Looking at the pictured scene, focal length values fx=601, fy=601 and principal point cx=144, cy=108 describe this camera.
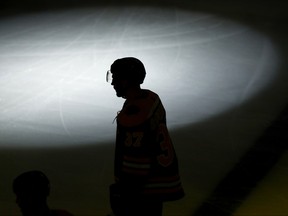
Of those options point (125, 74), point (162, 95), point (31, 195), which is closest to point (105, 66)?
point (162, 95)

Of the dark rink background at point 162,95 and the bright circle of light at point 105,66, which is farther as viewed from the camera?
the bright circle of light at point 105,66

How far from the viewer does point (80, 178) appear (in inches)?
174

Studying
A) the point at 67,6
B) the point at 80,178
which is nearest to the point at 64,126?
the point at 80,178

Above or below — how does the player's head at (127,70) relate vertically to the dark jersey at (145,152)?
above

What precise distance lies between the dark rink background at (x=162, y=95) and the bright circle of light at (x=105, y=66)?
0.02 m

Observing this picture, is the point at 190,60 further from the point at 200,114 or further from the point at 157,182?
the point at 157,182

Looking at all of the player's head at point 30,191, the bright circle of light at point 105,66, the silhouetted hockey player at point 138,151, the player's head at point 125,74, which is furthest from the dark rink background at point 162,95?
the player's head at point 30,191

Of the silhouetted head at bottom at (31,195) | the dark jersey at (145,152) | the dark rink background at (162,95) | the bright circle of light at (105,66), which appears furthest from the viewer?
the bright circle of light at (105,66)

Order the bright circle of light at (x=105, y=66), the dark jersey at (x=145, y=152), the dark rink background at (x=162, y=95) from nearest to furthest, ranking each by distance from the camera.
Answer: the dark jersey at (x=145, y=152) < the dark rink background at (x=162, y=95) < the bright circle of light at (x=105, y=66)

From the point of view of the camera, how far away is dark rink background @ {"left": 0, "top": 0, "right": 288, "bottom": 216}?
425 cm

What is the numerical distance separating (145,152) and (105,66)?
4.62 metres

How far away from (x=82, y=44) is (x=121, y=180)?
5618 mm

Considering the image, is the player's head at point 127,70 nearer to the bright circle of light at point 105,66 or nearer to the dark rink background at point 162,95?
the dark rink background at point 162,95

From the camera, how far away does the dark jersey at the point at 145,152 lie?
2545mm
